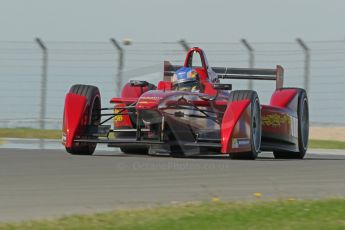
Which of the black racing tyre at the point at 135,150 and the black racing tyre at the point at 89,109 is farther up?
the black racing tyre at the point at 89,109

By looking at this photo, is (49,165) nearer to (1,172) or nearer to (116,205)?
(1,172)

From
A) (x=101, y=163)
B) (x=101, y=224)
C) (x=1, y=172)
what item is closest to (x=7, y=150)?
(x=101, y=163)

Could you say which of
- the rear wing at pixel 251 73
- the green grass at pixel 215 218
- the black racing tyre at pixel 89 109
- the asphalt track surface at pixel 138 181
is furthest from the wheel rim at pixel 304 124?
the green grass at pixel 215 218

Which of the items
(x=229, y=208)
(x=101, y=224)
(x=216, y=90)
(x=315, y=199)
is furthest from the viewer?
(x=216, y=90)

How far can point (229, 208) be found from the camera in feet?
27.5

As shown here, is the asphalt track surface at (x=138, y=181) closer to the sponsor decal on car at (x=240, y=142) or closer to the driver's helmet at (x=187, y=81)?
the sponsor decal on car at (x=240, y=142)

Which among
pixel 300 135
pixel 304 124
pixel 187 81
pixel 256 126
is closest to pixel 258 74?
pixel 304 124

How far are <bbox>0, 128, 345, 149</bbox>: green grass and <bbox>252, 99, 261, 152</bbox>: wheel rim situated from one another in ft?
A: 21.5

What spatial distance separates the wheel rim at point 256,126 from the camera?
48.0 ft

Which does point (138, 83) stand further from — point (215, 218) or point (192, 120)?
point (215, 218)

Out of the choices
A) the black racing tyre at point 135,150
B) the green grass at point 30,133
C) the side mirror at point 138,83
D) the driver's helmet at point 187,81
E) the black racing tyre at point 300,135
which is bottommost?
the green grass at point 30,133

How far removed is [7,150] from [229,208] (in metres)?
8.63

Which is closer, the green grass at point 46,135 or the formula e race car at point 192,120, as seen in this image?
the formula e race car at point 192,120

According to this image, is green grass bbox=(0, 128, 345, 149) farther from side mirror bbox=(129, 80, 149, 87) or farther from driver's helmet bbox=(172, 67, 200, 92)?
driver's helmet bbox=(172, 67, 200, 92)
